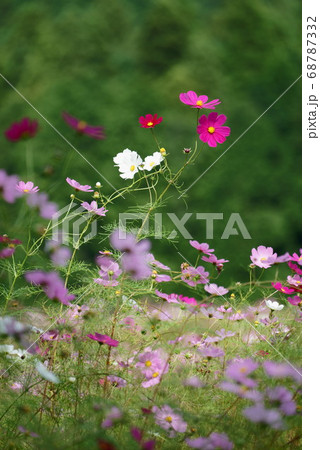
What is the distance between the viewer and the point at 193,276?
5.78 ft

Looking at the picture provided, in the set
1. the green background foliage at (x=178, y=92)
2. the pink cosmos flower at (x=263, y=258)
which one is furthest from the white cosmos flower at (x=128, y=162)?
the green background foliage at (x=178, y=92)

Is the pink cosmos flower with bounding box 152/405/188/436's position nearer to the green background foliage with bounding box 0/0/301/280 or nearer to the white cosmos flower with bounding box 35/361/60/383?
the white cosmos flower with bounding box 35/361/60/383

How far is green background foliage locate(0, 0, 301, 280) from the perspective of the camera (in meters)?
6.83

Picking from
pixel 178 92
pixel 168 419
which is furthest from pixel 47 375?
pixel 178 92

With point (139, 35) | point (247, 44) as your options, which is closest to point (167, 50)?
point (139, 35)

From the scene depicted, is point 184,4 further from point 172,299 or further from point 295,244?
point 172,299

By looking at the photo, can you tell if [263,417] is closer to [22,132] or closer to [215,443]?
[215,443]

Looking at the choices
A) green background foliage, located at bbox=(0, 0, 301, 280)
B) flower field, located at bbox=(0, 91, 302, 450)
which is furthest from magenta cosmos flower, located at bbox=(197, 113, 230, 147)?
green background foliage, located at bbox=(0, 0, 301, 280)

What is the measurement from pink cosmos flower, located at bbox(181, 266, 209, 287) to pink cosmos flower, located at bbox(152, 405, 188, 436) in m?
0.49

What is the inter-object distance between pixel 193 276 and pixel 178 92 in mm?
6101

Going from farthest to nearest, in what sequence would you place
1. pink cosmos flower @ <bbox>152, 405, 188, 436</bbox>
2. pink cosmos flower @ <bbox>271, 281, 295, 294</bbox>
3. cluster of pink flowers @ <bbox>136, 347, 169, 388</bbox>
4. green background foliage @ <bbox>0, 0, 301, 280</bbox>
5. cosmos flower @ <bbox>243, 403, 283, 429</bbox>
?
green background foliage @ <bbox>0, 0, 301, 280</bbox>
pink cosmos flower @ <bbox>271, 281, 295, 294</bbox>
cluster of pink flowers @ <bbox>136, 347, 169, 388</bbox>
pink cosmos flower @ <bbox>152, 405, 188, 436</bbox>
cosmos flower @ <bbox>243, 403, 283, 429</bbox>

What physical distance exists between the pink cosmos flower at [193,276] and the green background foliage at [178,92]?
4.30 metres

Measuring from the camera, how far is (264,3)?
9.18 meters

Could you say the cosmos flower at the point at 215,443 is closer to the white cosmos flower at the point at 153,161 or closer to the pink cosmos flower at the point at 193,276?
the pink cosmos flower at the point at 193,276
